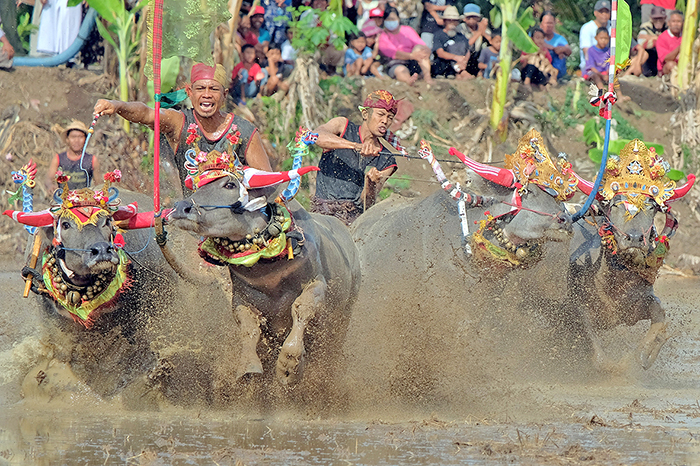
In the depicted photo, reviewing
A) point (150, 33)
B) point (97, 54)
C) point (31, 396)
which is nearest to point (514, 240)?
point (150, 33)

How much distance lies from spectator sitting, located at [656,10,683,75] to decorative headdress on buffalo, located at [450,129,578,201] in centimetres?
905

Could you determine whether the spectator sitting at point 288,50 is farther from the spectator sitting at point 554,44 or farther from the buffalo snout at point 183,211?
the buffalo snout at point 183,211

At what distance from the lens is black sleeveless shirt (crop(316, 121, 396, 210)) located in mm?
8555

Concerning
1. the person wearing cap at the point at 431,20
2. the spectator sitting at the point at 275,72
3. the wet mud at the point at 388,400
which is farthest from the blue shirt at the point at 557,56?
the wet mud at the point at 388,400

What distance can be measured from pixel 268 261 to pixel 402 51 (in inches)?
346

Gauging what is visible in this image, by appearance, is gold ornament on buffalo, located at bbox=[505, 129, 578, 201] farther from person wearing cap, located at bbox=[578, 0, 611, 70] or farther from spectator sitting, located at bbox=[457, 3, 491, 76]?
person wearing cap, located at bbox=[578, 0, 611, 70]

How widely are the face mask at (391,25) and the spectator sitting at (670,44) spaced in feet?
13.4

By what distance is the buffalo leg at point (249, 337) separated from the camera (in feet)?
21.0

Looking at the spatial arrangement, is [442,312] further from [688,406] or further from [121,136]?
[121,136]

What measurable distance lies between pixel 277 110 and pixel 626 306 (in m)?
7.42

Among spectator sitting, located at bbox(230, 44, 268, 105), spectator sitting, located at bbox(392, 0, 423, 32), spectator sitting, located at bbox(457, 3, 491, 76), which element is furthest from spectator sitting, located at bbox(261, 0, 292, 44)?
spectator sitting, located at bbox(457, 3, 491, 76)

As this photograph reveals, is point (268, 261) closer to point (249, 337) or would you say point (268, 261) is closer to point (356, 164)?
point (249, 337)

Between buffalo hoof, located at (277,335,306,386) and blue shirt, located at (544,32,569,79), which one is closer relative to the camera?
buffalo hoof, located at (277,335,306,386)

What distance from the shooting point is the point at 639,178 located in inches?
311
